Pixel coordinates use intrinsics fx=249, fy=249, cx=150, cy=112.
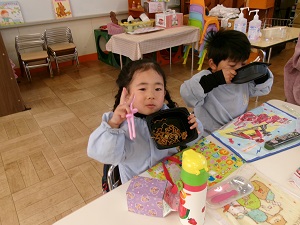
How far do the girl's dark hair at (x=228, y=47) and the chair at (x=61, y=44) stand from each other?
3.09 metres

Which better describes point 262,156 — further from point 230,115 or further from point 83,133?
point 83,133

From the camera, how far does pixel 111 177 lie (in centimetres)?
95

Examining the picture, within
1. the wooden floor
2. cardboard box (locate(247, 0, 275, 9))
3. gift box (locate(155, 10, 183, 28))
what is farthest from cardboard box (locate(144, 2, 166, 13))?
cardboard box (locate(247, 0, 275, 9))

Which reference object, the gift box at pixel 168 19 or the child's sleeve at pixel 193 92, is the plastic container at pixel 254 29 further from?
the child's sleeve at pixel 193 92

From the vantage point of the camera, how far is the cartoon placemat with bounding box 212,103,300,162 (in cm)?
90

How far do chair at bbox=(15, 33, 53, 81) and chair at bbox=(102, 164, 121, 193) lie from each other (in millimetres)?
3055

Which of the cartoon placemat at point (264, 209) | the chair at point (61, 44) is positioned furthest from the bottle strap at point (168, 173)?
the chair at point (61, 44)

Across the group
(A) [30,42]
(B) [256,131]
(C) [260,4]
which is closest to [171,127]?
(B) [256,131]

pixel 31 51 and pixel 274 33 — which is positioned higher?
pixel 274 33

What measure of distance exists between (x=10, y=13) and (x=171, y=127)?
12.2 ft

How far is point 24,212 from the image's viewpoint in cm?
155

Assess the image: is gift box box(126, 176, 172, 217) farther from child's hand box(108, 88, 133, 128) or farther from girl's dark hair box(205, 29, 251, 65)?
girl's dark hair box(205, 29, 251, 65)

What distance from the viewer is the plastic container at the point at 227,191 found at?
0.69 m

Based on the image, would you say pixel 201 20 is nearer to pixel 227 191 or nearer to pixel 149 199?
pixel 227 191
